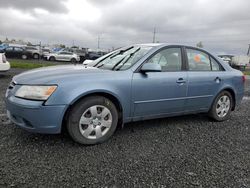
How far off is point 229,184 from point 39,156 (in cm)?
218

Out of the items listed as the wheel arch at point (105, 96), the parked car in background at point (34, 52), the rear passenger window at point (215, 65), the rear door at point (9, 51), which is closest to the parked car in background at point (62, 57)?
the parked car in background at point (34, 52)

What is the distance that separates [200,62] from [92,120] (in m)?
2.30

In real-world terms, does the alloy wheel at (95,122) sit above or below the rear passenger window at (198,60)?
below

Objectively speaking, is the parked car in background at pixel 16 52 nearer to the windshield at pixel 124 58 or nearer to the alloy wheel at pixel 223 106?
the windshield at pixel 124 58

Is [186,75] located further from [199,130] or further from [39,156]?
[39,156]

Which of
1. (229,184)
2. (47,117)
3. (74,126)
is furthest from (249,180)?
(47,117)

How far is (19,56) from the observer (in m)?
23.8

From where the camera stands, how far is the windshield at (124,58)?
3.26 meters

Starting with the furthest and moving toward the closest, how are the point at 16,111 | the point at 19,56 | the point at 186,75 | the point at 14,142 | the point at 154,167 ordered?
the point at 19,56 → the point at 186,75 → the point at 14,142 → the point at 16,111 → the point at 154,167

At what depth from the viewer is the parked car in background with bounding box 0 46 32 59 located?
23062mm

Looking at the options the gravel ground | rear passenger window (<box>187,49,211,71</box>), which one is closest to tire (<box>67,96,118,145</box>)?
the gravel ground

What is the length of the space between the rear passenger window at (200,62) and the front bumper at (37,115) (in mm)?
2361

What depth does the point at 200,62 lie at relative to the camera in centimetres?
389

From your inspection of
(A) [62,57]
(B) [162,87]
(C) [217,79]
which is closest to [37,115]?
(B) [162,87]
